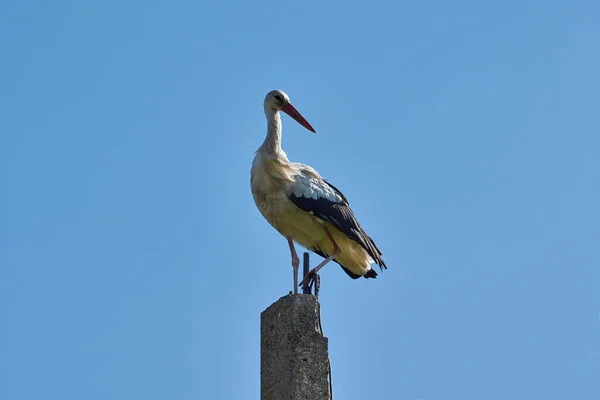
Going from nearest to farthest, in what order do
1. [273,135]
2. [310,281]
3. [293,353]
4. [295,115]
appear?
[293,353]
[310,281]
[273,135]
[295,115]

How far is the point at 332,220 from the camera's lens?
1116cm

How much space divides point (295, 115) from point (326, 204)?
120 cm

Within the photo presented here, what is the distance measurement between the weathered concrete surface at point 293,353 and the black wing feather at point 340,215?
3.20 meters

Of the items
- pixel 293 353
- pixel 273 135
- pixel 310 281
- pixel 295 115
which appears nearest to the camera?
pixel 293 353

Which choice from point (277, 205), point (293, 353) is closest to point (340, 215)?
point (277, 205)

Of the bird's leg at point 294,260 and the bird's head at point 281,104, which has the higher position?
the bird's head at point 281,104

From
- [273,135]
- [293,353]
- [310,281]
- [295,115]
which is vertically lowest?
[293,353]

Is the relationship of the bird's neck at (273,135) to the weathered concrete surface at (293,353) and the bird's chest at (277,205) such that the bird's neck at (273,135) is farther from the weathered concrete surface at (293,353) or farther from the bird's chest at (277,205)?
the weathered concrete surface at (293,353)

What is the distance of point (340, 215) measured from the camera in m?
11.3

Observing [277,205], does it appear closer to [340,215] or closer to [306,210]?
[306,210]

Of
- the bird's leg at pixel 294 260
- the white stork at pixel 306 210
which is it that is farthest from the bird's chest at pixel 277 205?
the bird's leg at pixel 294 260

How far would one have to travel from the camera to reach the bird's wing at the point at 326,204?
11.1 m

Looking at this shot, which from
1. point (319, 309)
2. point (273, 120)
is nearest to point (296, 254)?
point (273, 120)

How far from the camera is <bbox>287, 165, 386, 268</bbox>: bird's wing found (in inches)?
436
